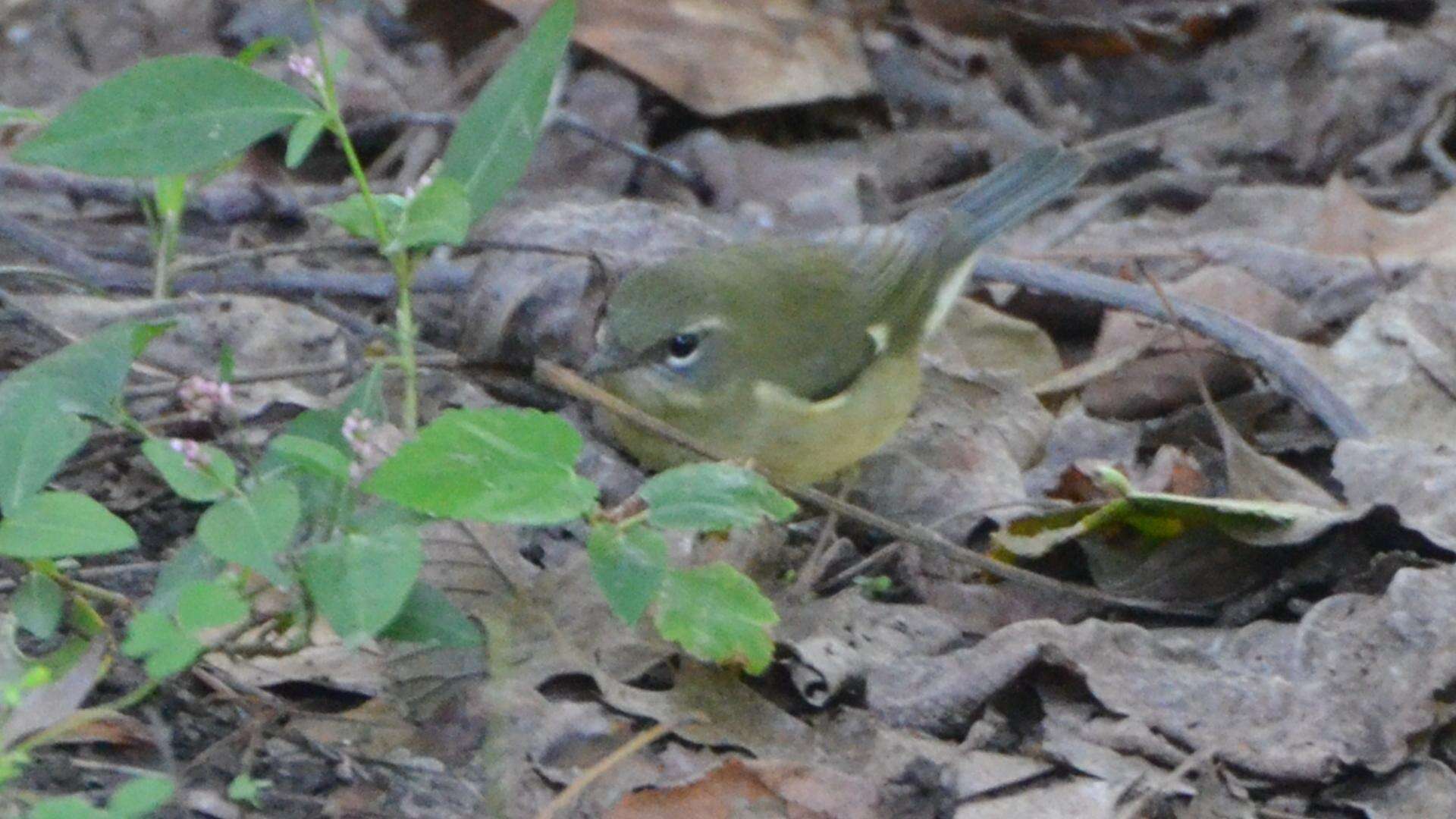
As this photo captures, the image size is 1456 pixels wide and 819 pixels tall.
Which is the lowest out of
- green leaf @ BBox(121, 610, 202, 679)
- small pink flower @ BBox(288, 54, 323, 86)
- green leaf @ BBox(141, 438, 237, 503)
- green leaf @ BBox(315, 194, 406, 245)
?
green leaf @ BBox(121, 610, 202, 679)

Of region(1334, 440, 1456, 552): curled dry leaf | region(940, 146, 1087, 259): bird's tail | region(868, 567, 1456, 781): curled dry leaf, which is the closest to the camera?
region(868, 567, 1456, 781): curled dry leaf

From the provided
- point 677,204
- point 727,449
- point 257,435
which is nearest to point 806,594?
point 727,449

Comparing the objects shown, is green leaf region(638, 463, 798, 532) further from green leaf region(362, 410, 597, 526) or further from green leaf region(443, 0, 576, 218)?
green leaf region(443, 0, 576, 218)

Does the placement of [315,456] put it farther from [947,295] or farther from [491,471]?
[947,295]

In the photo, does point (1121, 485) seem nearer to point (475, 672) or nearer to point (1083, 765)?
point (1083, 765)

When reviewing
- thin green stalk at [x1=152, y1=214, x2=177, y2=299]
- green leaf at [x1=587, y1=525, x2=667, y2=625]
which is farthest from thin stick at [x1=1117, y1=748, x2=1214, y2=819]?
thin green stalk at [x1=152, y1=214, x2=177, y2=299]

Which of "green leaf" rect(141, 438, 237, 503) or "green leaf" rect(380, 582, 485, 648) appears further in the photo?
"green leaf" rect(380, 582, 485, 648)

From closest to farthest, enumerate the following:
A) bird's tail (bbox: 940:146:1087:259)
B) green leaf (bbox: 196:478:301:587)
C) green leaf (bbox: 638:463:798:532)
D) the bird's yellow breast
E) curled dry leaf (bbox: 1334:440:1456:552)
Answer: green leaf (bbox: 196:478:301:587), green leaf (bbox: 638:463:798:532), curled dry leaf (bbox: 1334:440:1456:552), the bird's yellow breast, bird's tail (bbox: 940:146:1087:259)
